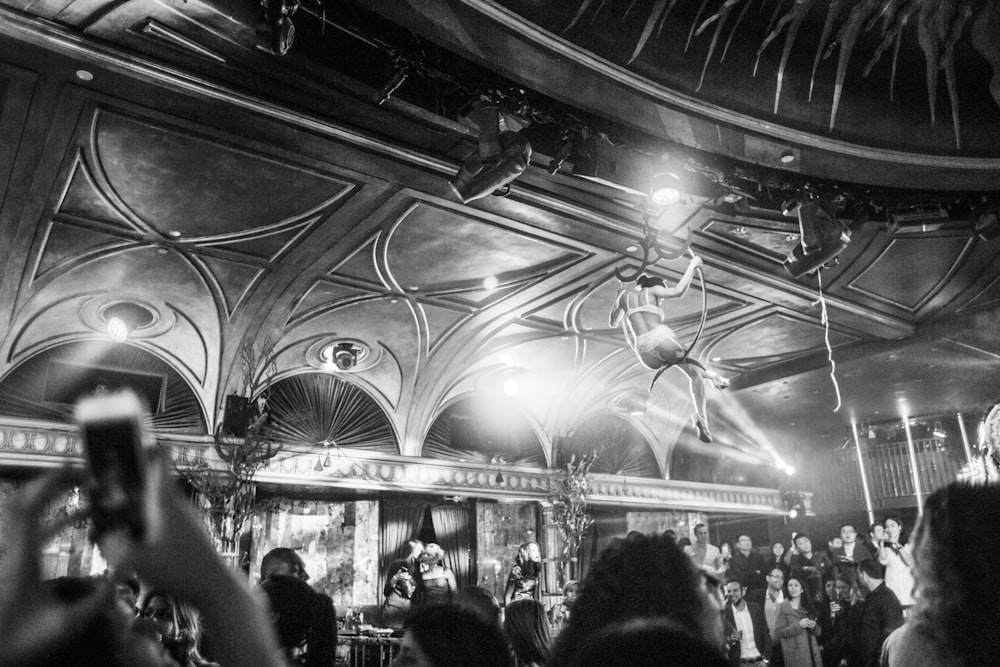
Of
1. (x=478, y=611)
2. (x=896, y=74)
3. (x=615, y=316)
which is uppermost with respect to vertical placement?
(x=896, y=74)

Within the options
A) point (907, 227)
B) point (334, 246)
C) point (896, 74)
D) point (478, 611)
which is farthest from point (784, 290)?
point (478, 611)

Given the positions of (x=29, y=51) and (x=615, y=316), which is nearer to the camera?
(x=29, y=51)

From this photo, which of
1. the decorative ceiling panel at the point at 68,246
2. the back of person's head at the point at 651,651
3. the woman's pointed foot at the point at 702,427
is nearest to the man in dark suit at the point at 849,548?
the woman's pointed foot at the point at 702,427

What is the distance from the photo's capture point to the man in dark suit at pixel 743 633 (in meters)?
7.14

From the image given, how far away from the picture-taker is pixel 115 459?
692 millimetres

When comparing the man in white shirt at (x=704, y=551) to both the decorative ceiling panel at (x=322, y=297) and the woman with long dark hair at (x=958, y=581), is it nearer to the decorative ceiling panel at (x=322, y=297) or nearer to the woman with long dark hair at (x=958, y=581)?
the decorative ceiling panel at (x=322, y=297)

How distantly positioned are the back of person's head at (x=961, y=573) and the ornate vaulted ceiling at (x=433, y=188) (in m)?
3.45

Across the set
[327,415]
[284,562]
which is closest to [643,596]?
[284,562]

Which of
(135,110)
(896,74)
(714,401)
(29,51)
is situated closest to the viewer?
(29,51)

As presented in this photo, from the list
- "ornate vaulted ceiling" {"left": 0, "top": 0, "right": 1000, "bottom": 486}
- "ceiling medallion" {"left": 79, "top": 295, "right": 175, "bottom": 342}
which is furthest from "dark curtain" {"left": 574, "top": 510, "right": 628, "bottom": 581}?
"ceiling medallion" {"left": 79, "top": 295, "right": 175, "bottom": 342}

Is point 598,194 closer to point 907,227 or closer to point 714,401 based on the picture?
point 907,227

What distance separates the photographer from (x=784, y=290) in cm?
812

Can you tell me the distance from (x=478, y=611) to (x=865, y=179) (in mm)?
5627

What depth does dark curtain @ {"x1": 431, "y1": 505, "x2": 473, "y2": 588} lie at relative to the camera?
11227 millimetres
